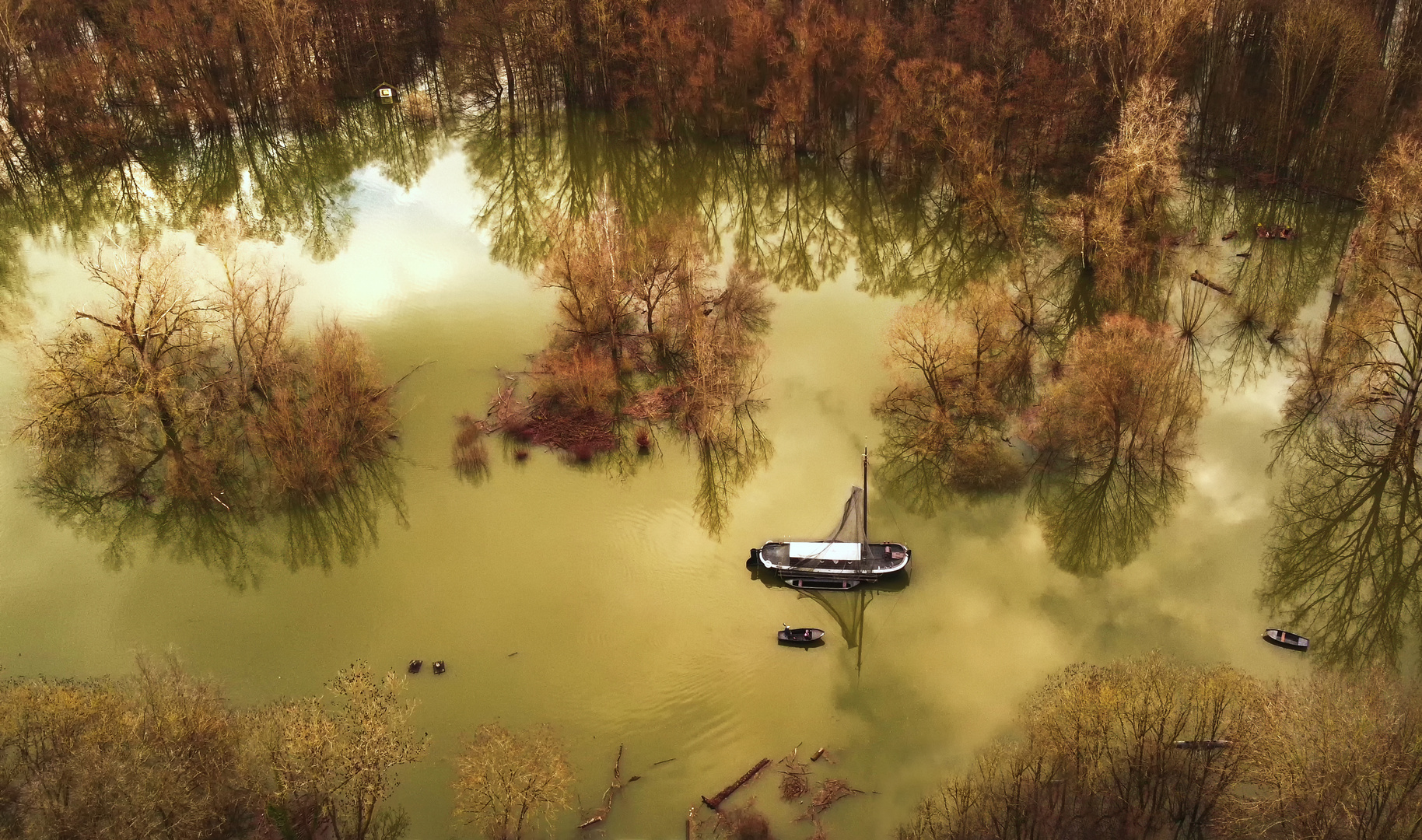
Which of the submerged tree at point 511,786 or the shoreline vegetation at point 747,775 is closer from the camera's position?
the shoreline vegetation at point 747,775

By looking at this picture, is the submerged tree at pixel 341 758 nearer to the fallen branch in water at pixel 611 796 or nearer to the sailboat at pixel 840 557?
the fallen branch in water at pixel 611 796

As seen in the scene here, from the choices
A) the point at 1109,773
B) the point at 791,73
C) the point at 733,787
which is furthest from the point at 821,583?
the point at 791,73

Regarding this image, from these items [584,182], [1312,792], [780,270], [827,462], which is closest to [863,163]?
[780,270]

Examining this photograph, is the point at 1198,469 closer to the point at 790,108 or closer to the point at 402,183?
the point at 790,108

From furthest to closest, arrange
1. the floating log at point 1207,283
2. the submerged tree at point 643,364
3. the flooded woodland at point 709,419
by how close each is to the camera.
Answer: the floating log at point 1207,283, the submerged tree at point 643,364, the flooded woodland at point 709,419

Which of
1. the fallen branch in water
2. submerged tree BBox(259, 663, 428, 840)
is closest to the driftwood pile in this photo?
the fallen branch in water

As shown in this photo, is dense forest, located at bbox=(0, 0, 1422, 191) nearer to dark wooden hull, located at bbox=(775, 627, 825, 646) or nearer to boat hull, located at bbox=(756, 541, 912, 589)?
boat hull, located at bbox=(756, 541, 912, 589)

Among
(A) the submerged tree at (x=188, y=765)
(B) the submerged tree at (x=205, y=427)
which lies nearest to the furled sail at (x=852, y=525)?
(A) the submerged tree at (x=188, y=765)
